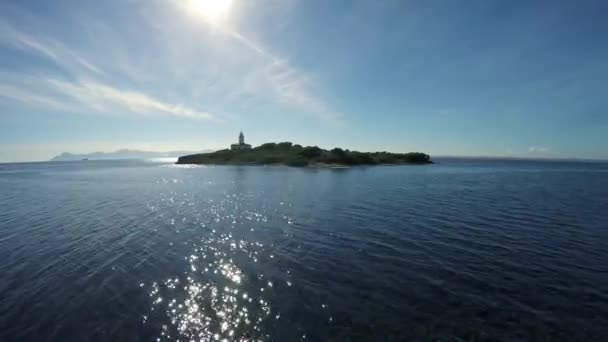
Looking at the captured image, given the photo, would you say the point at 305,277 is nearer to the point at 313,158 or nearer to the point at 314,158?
the point at 314,158

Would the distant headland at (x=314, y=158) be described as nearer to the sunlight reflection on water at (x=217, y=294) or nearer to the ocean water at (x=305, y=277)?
the ocean water at (x=305, y=277)

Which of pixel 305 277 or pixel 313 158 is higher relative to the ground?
pixel 313 158

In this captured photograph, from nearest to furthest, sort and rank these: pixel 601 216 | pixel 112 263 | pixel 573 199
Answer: pixel 112 263
pixel 601 216
pixel 573 199

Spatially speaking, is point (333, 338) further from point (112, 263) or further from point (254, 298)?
point (112, 263)

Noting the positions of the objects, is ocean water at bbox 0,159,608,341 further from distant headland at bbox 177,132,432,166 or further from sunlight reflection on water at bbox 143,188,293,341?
distant headland at bbox 177,132,432,166

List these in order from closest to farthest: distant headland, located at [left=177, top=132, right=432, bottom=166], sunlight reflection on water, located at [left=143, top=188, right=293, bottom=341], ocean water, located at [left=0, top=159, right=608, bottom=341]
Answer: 1. sunlight reflection on water, located at [left=143, top=188, right=293, bottom=341]
2. ocean water, located at [left=0, top=159, right=608, bottom=341]
3. distant headland, located at [left=177, top=132, right=432, bottom=166]

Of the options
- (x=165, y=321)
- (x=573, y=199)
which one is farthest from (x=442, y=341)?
(x=573, y=199)

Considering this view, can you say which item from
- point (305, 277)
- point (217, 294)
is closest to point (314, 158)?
point (305, 277)

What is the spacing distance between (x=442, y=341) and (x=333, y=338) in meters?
4.36

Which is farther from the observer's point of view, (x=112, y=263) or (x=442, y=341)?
(x=112, y=263)

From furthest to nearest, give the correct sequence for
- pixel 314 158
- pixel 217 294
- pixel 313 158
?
pixel 313 158 → pixel 314 158 → pixel 217 294

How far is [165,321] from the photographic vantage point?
11359 mm

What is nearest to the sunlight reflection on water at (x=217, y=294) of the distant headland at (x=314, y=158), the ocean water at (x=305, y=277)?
the ocean water at (x=305, y=277)

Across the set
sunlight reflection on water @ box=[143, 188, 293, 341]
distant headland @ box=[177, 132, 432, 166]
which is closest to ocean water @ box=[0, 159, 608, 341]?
sunlight reflection on water @ box=[143, 188, 293, 341]
